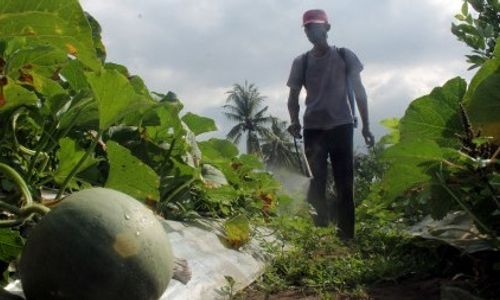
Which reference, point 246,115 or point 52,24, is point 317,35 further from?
point 246,115

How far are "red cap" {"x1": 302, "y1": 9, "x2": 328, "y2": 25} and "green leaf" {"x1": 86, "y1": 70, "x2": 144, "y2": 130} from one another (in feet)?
12.4

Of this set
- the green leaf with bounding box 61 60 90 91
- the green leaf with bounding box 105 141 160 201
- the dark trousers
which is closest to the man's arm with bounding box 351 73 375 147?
the dark trousers

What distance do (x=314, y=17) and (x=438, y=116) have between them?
3.29m

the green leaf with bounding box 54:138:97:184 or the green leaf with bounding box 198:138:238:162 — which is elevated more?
the green leaf with bounding box 198:138:238:162

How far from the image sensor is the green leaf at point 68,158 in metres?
1.87

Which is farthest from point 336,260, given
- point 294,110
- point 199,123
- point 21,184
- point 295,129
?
point 295,129

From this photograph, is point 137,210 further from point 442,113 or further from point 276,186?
point 276,186

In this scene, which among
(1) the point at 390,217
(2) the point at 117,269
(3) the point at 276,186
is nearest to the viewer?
(2) the point at 117,269

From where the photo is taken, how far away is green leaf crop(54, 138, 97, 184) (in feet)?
6.13

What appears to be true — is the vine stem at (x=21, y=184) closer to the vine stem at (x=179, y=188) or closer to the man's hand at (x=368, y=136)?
the vine stem at (x=179, y=188)

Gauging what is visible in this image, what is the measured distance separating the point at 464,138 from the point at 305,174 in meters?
4.39

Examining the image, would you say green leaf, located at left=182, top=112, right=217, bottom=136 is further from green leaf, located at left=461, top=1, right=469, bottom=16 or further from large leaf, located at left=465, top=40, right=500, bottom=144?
green leaf, located at left=461, top=1, right=469, bottom=16

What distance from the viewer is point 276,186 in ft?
16.6

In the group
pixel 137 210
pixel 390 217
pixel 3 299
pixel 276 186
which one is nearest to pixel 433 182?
pixel 137 210
